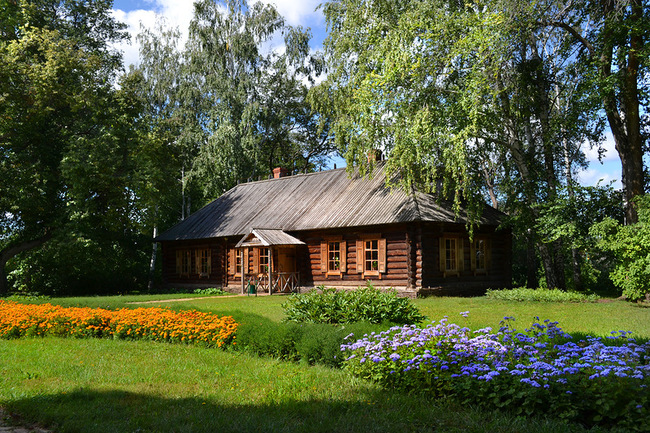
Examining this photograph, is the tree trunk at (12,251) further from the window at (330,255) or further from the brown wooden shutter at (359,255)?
the brown wooden shutter at (359,255)

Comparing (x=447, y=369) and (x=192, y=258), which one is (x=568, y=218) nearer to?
(x=447, y=369)

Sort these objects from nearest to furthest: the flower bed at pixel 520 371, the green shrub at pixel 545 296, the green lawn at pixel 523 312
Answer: the flower bed at pixel 520 371 < the green lawn at pixel 523 312 < the green shrub at pixel 545 296

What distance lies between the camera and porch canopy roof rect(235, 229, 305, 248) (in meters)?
22.3

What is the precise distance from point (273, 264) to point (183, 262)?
816 cm

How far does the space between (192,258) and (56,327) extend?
17.5 meters

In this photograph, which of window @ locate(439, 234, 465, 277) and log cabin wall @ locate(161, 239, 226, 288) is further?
log cabin wall @ locate(161, 239, 226, 288)

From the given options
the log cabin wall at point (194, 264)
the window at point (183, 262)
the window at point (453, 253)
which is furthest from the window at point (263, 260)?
the window at point (453, 253)

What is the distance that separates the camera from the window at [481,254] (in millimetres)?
23000

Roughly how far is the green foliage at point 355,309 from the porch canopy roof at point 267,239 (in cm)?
1175

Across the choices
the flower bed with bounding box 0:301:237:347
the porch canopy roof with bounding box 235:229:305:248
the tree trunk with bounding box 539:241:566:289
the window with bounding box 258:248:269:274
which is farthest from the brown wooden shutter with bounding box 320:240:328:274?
the flower bed with bounding box 0:301:237:347

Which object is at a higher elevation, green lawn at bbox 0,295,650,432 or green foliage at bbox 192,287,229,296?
green lawn at bbox 0,295,650,432

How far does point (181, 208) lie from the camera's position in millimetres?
39375

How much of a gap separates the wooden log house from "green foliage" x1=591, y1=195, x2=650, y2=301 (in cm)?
540

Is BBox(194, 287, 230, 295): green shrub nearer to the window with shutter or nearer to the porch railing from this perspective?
the porch railing
